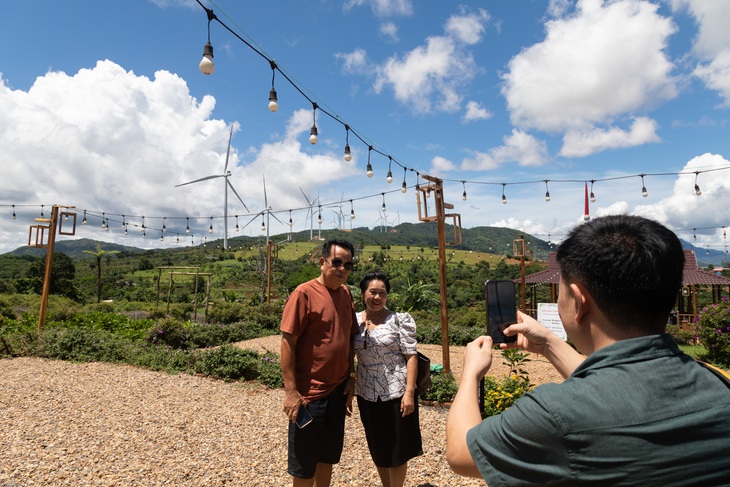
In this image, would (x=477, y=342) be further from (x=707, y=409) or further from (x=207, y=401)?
(x=207, y=401)

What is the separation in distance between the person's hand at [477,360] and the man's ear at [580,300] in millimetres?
288

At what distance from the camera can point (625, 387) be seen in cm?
83

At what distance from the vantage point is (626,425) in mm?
791

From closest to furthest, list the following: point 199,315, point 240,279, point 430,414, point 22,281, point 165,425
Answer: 1. point 165,425
2. point 430,414
3. point 199,315
4. point 22,281
5. point 240,279

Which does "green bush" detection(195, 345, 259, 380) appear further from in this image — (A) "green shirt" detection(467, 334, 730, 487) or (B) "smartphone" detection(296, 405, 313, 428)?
(A) "green shirt" detection(467, 334, 730, 487)

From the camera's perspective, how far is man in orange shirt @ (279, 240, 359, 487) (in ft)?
9.04

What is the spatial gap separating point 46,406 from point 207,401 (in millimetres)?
2053

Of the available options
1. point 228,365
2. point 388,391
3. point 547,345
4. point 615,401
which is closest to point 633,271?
point 615,401

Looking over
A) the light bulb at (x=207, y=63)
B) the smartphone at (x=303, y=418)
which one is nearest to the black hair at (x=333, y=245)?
the smartphone at (x=303, y=418)

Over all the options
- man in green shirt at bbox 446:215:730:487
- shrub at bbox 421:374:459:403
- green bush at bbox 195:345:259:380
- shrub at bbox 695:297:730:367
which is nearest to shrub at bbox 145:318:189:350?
green bush at bbox 195:345:259:380

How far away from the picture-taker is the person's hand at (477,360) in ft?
3.92

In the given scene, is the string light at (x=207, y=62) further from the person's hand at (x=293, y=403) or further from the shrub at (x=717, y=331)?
the shrub at (x=717, y=331)

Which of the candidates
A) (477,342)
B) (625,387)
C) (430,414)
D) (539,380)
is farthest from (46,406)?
(539,380)

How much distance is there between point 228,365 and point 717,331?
10.7 metres
